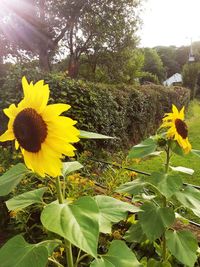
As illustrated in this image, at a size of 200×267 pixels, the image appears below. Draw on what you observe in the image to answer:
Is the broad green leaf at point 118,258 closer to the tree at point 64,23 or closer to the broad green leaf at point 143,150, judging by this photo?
the broad green leaf at point 143,150

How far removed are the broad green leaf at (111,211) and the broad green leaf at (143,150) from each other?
390mm

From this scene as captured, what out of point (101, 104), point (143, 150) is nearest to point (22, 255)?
point (143, 150)

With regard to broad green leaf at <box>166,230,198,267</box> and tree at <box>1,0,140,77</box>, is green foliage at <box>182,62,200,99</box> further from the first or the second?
broad green leaf at <box>166,230,198,267</box>

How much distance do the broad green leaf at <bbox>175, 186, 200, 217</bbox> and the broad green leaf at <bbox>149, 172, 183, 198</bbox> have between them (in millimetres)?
53

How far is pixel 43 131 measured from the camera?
107 centimetres

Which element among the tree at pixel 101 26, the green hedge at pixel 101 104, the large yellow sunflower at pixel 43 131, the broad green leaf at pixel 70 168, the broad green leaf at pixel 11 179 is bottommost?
the green hedge at pixel 101 104

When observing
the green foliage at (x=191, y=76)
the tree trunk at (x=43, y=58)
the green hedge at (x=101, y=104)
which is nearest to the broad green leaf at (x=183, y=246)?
the green hedge at (x=101, y=104)

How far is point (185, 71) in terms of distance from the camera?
28.2 metres

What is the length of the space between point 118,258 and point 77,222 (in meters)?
0.37

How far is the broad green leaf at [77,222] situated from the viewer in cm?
87

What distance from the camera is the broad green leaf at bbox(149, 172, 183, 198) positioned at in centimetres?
153

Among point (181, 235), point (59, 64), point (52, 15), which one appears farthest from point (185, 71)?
point (181, 235)

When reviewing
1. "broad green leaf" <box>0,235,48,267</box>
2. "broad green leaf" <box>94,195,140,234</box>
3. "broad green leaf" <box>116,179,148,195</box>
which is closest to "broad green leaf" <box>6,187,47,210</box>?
"broad green leaf" <box>0,235,48,267</box>

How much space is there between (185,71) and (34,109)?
28.5 m
